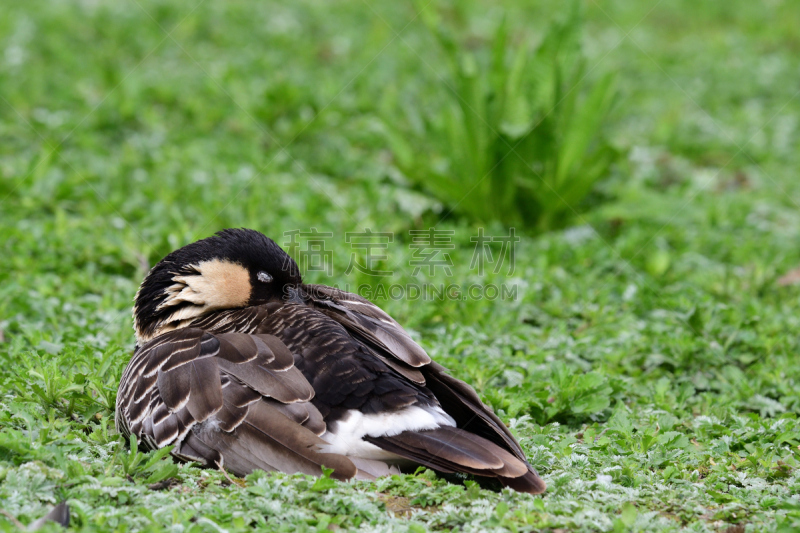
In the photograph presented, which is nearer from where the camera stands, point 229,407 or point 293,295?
point 229,407

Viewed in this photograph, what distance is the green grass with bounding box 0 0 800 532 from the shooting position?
356cm

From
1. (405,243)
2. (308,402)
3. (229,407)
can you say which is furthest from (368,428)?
(405,243)

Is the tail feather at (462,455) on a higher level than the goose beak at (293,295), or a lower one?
lower

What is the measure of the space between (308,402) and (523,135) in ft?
16.4

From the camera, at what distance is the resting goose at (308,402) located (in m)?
3.64

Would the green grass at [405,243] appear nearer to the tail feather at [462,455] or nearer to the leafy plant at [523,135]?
the tail feather at [462,455]

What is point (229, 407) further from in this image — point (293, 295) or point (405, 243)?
point (405, 243)

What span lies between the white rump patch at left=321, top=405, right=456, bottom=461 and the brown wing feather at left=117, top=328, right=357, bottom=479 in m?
0.09

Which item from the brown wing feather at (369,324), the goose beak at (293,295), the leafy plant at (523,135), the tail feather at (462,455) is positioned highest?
the leafy plant at (523,135)

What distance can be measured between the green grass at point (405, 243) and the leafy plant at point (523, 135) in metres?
0.36

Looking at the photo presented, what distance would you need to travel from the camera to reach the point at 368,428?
12.2 ft

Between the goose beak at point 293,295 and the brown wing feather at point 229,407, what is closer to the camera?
the brown wing feather at point 229,407

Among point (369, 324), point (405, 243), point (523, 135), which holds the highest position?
point (523, 135)

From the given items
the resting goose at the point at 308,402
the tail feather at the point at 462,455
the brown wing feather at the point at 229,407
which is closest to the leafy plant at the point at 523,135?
the resting goose at the point at 308,402
